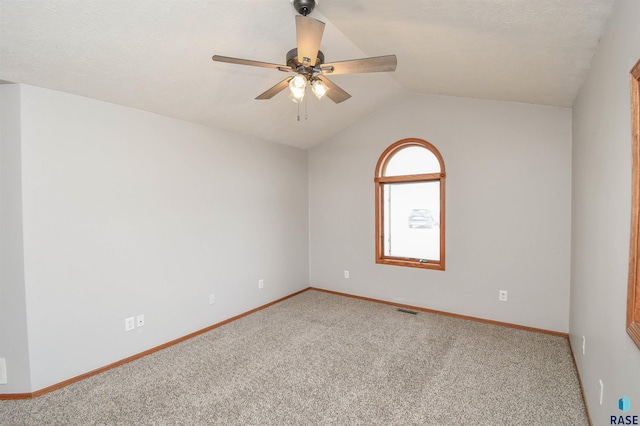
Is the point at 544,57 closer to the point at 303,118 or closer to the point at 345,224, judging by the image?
the point at 303,118

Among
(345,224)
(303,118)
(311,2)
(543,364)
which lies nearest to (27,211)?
(311,2)

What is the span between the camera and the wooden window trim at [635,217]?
3.79 ft

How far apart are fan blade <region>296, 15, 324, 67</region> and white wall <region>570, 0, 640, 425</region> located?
1.35m

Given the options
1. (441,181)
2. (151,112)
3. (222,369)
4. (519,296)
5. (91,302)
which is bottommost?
(222,369)

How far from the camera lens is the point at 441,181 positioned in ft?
12.8

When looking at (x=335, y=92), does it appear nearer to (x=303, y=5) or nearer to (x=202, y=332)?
(x=303, y=5)

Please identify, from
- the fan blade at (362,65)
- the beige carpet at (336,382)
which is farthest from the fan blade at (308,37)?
the beige carpet at (336,382)

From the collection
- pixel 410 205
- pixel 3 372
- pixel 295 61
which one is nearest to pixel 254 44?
pixel 295 61

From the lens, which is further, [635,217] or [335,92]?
[335,92]

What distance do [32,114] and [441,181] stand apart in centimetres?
411

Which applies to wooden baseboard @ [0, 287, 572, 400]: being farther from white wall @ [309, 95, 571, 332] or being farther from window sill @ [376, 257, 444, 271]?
window sill @ [376, 257, 444, 271]

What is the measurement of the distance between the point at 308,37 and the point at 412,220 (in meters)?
3.24

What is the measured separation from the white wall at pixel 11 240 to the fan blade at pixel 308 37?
2.18m

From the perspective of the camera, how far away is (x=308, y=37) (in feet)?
5.56
